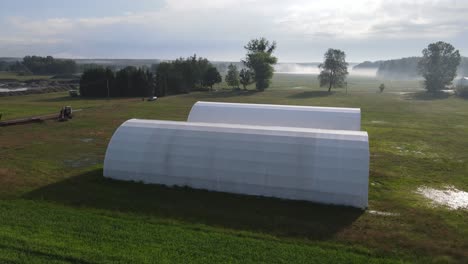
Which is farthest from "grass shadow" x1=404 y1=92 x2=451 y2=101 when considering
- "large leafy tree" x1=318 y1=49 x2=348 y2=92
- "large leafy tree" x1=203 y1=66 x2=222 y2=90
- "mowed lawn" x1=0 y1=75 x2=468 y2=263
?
"mowed lawn" x1=0 y1=75 x2=468 y2=263

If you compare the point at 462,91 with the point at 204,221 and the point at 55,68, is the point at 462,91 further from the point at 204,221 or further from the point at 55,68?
the point at 55,68

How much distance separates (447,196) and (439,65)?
94624mm

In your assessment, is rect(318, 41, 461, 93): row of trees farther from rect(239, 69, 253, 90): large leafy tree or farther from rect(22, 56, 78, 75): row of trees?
rect(22, 56, 78, 75): row of trees

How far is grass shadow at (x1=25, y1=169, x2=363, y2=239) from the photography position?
54.7 feet

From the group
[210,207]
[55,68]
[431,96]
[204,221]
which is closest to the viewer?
[204,221]

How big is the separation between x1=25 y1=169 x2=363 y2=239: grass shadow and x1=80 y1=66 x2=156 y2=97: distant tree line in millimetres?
65687

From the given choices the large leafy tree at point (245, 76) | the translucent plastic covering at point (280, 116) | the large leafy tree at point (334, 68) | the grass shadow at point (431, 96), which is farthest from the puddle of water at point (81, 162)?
the large leafy tree at point (334, 68)

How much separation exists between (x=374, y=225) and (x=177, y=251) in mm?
9110

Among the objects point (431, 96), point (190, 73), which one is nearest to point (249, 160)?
point (190, 73)

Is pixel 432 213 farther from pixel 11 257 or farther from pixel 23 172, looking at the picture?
pixel 23 172

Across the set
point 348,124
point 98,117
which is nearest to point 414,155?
point 348,124

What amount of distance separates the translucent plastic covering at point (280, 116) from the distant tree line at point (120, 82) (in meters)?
49.9

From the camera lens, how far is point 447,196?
21.2 meters

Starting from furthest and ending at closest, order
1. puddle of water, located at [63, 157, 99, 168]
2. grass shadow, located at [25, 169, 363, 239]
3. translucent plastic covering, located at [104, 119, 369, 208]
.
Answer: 1. puddle of water, located at [63, 157, 99, 168]
2. translucent plastic covering, located at [104, 119, 369, 208]
3. grass shadow, located at [25, 169, 363, 239]
